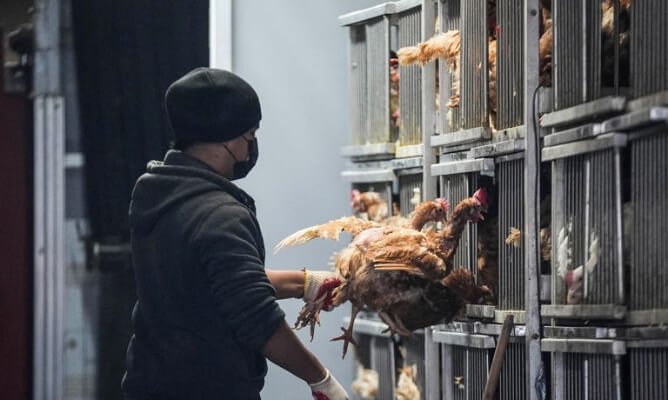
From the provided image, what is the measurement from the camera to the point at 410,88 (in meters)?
4.58

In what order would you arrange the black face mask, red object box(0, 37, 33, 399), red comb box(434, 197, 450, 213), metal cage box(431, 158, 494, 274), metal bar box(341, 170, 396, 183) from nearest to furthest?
the black face mask < metal cage box(431, 158, 494, 274) < red comb box(434, 197, 450, 213) < metal bar box(341, 170, 396, 183) < red object box(0, 37, 33, 399)

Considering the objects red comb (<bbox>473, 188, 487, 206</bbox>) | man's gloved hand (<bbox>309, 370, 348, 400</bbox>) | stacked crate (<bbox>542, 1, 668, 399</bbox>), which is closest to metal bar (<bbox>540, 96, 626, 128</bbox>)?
stacked crate (<bbox>542, 1, 668, 399</bbox>)

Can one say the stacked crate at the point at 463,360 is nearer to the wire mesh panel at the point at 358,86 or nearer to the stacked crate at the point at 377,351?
the stacked crate at the point at 377,351

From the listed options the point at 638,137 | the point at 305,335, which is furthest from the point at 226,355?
the point at 305,335

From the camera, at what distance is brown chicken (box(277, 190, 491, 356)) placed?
370 cm

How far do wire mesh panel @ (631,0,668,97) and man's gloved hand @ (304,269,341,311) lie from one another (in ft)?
4.58

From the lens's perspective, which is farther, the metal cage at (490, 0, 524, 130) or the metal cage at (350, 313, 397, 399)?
the metal cage at (350, 313, 397, 399)

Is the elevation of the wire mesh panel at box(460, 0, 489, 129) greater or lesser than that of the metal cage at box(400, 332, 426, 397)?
greater

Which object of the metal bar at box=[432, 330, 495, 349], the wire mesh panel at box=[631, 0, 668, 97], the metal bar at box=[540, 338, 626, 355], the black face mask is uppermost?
the wire mesh panel at box=[631, 0, 668, 97]

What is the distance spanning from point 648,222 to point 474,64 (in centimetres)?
122

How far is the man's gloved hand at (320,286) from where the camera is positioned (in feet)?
12.6

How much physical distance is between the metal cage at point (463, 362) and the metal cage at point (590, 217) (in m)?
0.50

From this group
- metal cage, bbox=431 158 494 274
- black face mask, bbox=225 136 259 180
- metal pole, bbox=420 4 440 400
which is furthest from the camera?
metal pole, bbox=420 4 440 400

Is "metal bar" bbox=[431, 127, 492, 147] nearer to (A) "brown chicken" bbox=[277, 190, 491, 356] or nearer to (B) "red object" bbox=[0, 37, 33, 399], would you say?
(A) "brown chicken" bbox=[277, 190, 491, 356]
